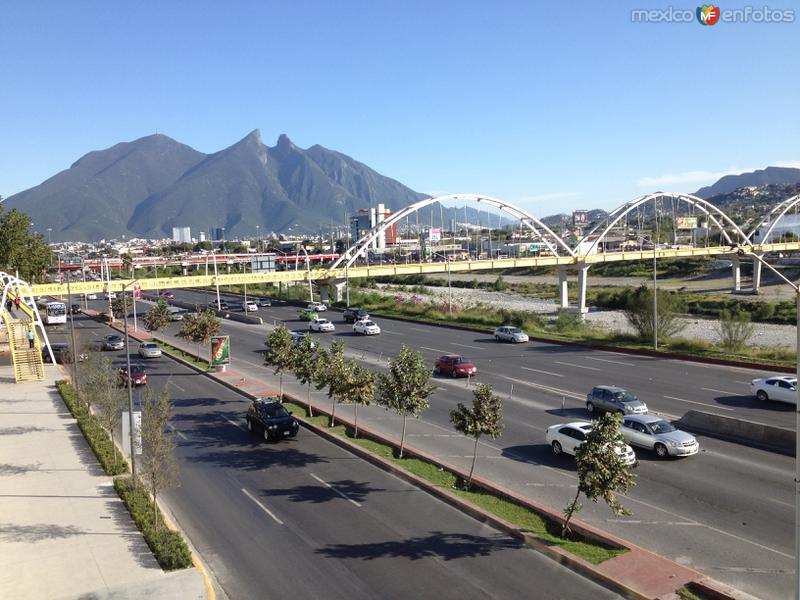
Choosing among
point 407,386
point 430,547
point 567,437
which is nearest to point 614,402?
point 567,437

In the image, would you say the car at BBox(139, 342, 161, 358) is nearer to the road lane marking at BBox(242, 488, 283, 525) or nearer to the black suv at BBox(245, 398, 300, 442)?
the black suv at BBox(245, 398, 300, 442)

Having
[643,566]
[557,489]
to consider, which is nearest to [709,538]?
[643,566]

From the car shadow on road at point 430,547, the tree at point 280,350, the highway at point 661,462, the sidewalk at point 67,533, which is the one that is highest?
the tree at point 280,350

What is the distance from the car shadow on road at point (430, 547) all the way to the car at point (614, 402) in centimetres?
1196

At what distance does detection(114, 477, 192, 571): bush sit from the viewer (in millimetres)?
13570

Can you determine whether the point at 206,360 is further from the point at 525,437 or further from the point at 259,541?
the point at 259,541

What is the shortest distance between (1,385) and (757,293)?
106 meters

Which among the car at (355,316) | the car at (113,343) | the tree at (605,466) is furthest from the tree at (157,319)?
the tree at (605,466)

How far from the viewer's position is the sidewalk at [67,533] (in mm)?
12914

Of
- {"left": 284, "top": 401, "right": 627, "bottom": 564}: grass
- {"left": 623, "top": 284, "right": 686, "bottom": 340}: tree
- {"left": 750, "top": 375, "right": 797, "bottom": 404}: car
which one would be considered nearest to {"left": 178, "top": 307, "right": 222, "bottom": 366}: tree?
{"left": 284, "top": 401, "right": 627, "bottom": 564}: grass

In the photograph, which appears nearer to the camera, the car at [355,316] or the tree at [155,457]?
the tree at [155,457]

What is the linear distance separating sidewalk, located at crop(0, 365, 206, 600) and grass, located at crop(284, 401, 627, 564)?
7.28 metres

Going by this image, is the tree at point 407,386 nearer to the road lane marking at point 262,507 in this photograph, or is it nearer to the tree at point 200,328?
the road lane marking at point 262,507

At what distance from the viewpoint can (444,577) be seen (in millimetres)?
12945
